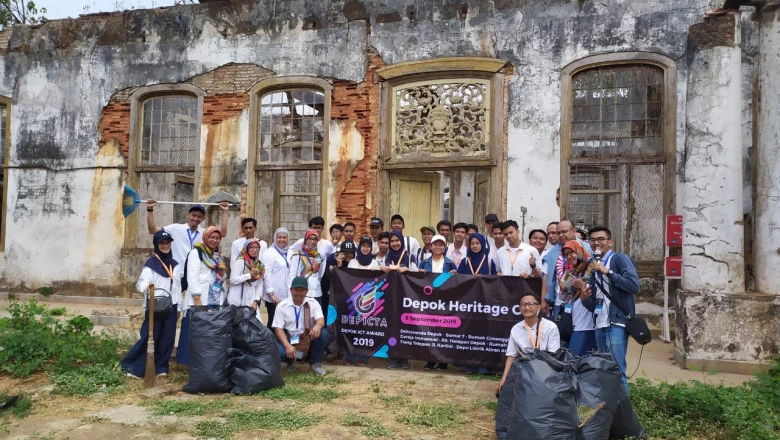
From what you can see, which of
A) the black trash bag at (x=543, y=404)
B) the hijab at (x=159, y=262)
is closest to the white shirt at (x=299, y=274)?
the hijab at (x=159, y=262)

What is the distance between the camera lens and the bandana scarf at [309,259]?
6.97m

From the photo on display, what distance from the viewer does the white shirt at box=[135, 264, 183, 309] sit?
6160mm

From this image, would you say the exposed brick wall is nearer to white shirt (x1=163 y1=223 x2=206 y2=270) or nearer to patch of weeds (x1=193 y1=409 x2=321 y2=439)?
white shirt (x1=163 y1=223 x2=206 y2=270)

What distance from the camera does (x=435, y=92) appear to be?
1048 cm

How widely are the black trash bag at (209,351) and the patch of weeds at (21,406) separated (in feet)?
4.10

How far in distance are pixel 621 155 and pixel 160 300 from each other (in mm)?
7084

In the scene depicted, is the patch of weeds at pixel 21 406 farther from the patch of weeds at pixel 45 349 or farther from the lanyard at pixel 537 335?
the lanyard at pixel 537 335

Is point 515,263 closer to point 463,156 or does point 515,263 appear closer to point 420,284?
point 420,284

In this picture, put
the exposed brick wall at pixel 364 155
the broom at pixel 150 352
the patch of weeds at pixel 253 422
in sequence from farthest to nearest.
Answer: the exposed brick wall at pixel 364 155 → the broom at pixel 150 352 → the patch of weeds at pixel 253 422

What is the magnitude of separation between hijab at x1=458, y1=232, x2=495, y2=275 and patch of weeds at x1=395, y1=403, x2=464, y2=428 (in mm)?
1960

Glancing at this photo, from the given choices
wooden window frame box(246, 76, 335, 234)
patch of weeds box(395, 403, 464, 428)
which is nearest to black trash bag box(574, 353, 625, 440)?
patch of weeds box(395, 403, 464, 428)

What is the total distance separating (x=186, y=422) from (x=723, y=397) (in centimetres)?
413

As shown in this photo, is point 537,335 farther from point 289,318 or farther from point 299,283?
point 289,318

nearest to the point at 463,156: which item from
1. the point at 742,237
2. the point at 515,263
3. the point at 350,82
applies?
the point at 350,82
